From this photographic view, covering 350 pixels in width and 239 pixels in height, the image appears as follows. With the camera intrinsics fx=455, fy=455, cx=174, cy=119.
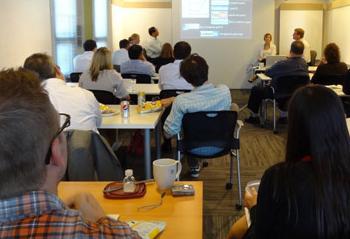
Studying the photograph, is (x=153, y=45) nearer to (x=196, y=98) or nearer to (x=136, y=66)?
(x=136, y=66)

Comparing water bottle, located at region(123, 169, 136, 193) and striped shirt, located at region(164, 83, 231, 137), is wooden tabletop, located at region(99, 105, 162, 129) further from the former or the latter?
water bottle, located at region(123, 169, 136, 193)

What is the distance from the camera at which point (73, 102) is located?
3041 mm

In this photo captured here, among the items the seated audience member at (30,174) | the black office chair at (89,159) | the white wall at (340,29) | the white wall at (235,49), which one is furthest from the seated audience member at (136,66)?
the seated audience member at (30,174)

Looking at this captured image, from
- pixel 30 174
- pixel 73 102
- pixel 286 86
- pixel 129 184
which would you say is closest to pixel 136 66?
pixel 286 86

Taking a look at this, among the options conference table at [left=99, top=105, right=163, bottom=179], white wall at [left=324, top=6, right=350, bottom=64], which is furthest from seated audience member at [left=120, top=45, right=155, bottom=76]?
white wall at [left=324, top=6, right=350, bottom=64]

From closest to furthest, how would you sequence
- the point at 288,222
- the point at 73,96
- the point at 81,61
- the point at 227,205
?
the point at 288,222 → the point at 73,96 → the point at 227,205 → the point at 81,61

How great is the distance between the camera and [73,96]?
9.98 ft

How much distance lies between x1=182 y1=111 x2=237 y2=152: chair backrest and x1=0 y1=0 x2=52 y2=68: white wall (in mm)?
2437

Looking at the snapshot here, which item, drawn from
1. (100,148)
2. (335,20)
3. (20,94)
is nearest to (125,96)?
(100,148)

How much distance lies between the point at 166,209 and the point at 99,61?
3.19 metres

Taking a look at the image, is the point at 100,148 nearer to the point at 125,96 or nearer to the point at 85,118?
the point at 85,118

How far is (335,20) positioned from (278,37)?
1.46 meters

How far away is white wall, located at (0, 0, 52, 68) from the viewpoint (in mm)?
4880

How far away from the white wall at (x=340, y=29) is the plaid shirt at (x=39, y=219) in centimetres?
893
